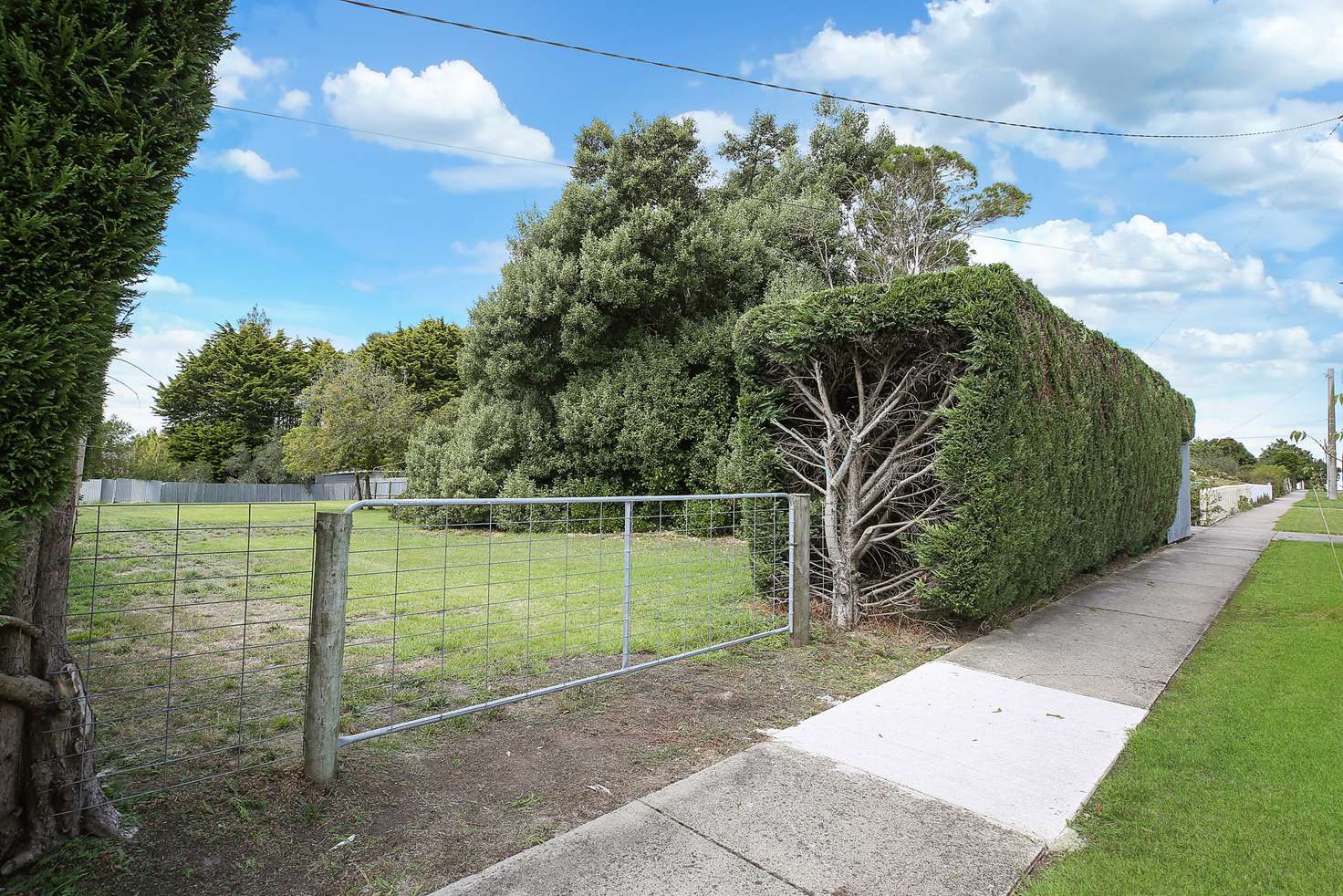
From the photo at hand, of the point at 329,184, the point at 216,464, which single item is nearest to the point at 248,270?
the point at 329,184

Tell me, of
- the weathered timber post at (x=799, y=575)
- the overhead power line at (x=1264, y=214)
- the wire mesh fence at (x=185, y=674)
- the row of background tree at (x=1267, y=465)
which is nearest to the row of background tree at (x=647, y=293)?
the overhead power line at (x=1264, y=214)

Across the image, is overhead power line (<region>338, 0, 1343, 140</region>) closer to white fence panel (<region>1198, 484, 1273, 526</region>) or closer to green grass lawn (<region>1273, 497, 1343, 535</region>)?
green grass lawn (<region>1273, 497, 1343, 535</region>)

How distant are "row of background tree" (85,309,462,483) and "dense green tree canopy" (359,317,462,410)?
0.05m

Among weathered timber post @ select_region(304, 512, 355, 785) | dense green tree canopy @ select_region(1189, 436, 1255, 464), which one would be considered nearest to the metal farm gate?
weathered timber post @ select_region(304, 512, 355, 785)

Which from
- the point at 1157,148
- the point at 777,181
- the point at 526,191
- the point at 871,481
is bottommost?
the point at 871,481

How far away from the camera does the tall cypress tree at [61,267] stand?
1671 mm

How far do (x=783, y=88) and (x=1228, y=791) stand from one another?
6770 millimetres

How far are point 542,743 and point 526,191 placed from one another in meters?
13.9

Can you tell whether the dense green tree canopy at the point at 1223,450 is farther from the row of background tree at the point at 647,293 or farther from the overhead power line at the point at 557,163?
the row of background tree at the point at 647,293

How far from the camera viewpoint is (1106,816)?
2.51 meters

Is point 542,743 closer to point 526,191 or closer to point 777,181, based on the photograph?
point 526,191

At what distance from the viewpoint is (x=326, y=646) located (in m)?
2.47

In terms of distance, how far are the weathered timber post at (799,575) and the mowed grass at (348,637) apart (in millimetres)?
460

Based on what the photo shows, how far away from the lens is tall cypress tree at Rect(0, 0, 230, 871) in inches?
65.8
